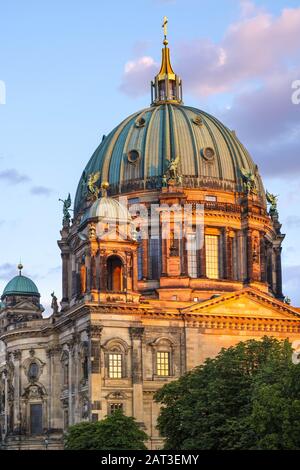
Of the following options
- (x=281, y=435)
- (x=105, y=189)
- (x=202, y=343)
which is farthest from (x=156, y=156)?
(x=281, y=435)

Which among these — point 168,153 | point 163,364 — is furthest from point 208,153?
point 163,364

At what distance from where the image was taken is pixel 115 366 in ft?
298

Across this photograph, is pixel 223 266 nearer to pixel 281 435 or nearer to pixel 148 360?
pixel 148 360

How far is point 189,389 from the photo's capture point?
77.7 meters

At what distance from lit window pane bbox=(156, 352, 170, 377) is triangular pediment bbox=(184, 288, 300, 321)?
14.7 feet

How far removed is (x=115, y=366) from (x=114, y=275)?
31.5 feet

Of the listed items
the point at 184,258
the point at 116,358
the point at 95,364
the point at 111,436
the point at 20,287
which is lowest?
the point at 111,436

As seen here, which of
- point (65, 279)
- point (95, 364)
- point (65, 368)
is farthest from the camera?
point (65, 279)

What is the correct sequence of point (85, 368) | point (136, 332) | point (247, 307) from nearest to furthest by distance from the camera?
point (85, 368), point (136, 332), point (247, 307)

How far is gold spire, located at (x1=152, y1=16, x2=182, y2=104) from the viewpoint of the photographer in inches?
4478

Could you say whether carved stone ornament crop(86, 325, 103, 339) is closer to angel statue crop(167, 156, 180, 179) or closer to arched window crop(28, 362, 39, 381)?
arched window crop(28, 362, 39, 381)

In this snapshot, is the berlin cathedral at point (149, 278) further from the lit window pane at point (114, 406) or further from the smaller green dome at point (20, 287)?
the smaller green dome at point (20, 287)

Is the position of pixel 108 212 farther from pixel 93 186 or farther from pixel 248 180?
pixel 248 180

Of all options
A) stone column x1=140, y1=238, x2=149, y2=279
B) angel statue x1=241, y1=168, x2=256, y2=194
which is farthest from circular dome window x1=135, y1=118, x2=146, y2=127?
stone column x1=140, y1=238, x2=149, y2=279
